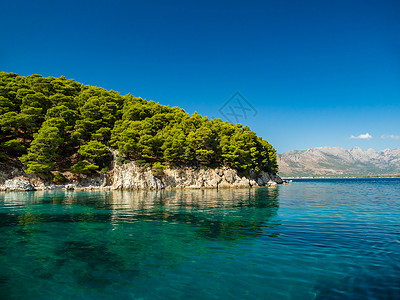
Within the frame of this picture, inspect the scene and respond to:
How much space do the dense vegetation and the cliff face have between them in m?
1.99

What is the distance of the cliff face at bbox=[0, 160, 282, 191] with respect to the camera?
140 feet

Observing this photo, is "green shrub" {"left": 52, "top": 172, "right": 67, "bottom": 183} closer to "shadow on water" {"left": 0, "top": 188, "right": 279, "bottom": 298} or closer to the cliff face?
the cliff face

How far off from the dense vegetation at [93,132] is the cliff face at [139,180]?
199 cm

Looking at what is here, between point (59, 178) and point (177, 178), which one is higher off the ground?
point (59, 178)

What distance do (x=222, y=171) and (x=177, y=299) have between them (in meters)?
52.9

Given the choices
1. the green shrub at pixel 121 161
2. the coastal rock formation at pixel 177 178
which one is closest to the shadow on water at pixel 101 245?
the coastal rock formation at pixel 177 178

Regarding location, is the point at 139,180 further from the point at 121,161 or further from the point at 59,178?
the point at 59,178

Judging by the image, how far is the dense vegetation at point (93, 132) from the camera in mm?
45237

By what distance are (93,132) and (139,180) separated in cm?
1781

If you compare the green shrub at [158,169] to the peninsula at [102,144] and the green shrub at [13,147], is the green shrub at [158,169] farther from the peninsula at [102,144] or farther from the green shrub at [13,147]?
the green shrub at [13,147]

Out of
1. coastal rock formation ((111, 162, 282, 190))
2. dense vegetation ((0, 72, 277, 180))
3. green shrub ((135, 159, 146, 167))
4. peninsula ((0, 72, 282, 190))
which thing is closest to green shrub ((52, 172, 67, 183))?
peninsula ((0, 72, 282, 190))

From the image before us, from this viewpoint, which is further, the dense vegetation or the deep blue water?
the dense vegetation

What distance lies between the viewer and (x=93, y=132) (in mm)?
55281

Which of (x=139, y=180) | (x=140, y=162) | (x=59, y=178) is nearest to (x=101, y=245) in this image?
(x=139, y=180)
